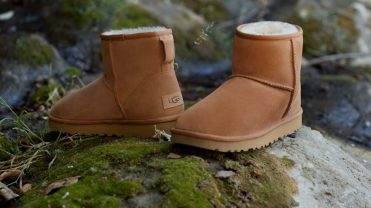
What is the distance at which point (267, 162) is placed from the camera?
6.75ft

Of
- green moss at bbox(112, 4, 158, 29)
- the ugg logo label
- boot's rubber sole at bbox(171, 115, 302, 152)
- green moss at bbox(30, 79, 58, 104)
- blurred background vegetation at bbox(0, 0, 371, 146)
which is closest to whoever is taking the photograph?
boot's rubber sole at bbox(171, 115, 302, 152)

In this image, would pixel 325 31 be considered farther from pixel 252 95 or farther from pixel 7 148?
pixel 7 148

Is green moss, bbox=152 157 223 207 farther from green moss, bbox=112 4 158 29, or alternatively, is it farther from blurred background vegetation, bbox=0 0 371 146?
green moss, bbox=112 4 158 29

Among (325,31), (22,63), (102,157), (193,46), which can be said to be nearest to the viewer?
(102,157)

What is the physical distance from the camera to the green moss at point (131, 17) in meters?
5.15

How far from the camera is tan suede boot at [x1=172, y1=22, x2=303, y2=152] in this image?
1995mm

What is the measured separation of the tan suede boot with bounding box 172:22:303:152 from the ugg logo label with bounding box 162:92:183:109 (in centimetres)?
26

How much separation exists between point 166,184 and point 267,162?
44cm

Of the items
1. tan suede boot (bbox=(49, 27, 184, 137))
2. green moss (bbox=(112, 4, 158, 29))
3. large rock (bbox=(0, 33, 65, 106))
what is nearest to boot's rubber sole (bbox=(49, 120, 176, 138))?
tan suede boot (bbox=(49, 27, 184, 137))

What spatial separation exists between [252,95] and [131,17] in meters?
3.41

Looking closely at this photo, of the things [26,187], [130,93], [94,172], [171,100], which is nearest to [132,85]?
[130,93]

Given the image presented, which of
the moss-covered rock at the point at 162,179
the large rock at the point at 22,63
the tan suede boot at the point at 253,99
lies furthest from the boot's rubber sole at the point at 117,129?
the large rock at the point at 22,63

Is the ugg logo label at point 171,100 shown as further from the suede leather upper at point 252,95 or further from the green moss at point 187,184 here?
the green moss at point 187,184

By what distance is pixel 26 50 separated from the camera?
4.21 meters
